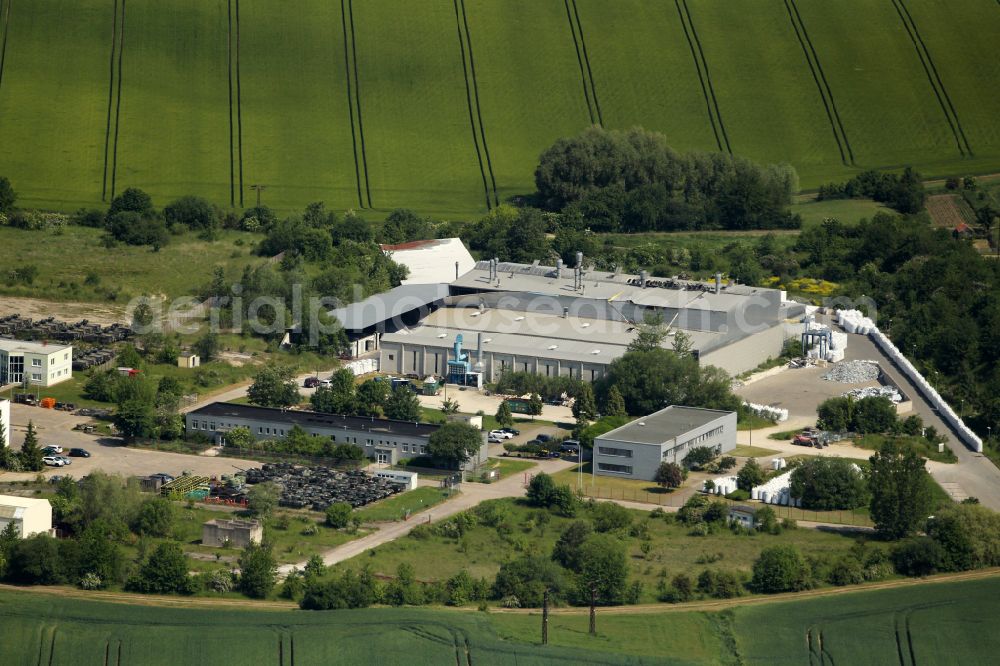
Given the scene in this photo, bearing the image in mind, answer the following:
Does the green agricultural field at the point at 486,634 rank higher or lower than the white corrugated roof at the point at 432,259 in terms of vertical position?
lower

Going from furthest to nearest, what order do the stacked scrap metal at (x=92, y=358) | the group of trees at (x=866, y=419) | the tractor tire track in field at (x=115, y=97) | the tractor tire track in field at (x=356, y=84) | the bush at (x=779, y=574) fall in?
the tractor tire track in field at (x=356, y=84), the tractor tire track in field at (x=115, y=97), the stacked scrap metal at (x=92, y=358), the group of trees at (x=866, y=419), the bush at (x=779, y=574)

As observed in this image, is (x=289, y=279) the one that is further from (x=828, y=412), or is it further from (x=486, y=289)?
(x=828, y=412)

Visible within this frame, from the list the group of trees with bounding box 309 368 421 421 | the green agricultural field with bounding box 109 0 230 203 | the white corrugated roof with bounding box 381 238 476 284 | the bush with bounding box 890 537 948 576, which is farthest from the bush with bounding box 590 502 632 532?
the green agricultural field with bounding box 109 0 230 203

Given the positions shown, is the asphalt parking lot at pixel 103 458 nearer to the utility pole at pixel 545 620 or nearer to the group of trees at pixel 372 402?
the group of trees at pixel 372 402

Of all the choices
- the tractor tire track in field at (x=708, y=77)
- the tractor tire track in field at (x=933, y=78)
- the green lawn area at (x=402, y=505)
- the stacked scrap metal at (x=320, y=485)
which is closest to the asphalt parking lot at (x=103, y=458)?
the stacked scrap metal at (x=320, y=485)

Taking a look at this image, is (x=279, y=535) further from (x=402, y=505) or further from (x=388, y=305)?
(x=388, y=305)
